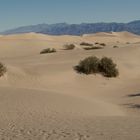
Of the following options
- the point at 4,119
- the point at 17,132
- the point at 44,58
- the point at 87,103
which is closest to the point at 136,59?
the point at 44,58

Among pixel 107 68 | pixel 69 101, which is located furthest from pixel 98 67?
pixel 69 101

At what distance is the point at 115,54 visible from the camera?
39.0 m

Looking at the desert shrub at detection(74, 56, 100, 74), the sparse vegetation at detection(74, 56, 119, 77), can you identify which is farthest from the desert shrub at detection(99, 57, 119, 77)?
the desert shrub at detection(74, 56, 100, 74)

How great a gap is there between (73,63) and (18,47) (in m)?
29.2

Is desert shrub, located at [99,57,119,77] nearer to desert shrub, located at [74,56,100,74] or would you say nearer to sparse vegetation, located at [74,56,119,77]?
sparse vegetation, located at [74,56,119,77]

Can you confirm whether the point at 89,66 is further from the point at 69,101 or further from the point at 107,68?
the point at 69,101

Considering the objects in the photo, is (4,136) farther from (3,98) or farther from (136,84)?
(136,84)

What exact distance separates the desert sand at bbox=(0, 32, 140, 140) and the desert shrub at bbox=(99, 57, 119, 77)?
489mm

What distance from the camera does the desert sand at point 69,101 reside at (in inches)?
487

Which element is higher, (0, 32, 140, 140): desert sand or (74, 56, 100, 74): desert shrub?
(74, 56, 100, 74): desert shrub

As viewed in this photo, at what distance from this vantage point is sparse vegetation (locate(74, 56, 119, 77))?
3034cm

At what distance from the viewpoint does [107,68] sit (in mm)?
30594

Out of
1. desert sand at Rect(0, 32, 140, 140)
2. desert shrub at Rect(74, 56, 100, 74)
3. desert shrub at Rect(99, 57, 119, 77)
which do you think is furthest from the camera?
desert shrub at Rect(99, 57, 119, 77)

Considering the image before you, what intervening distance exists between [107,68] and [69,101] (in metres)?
11.2
